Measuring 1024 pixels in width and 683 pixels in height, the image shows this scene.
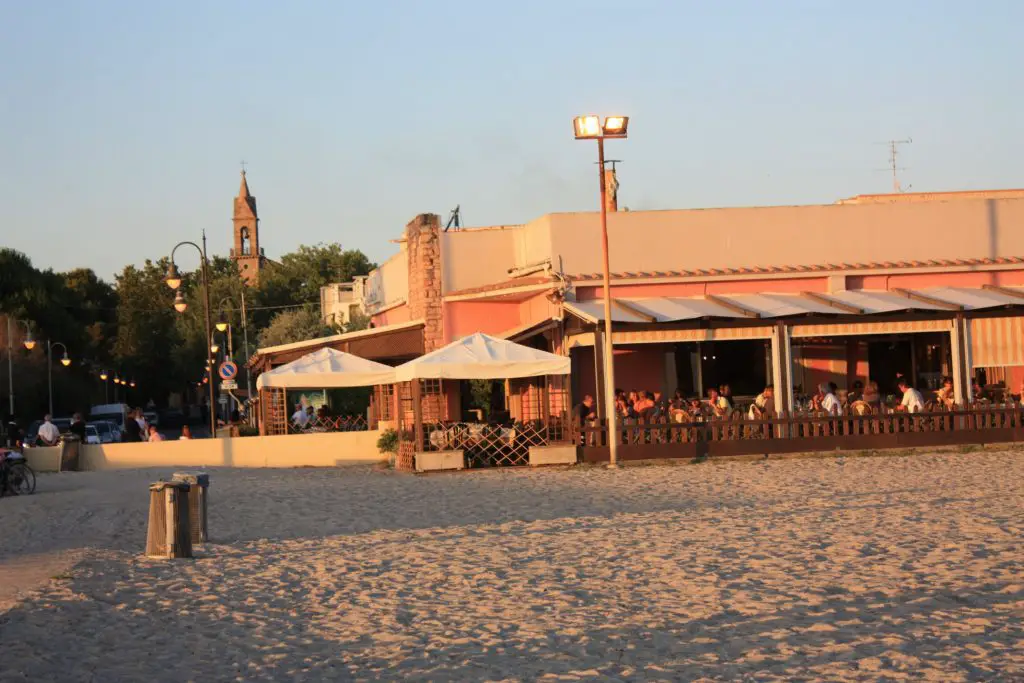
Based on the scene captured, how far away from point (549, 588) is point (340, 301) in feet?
221

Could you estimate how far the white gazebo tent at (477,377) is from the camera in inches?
969

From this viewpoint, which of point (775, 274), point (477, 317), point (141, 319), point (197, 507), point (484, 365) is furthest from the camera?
point (141, 319)

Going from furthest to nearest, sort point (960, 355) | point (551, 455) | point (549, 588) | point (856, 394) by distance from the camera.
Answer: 1. point (856, 394)
2. point (960, 355)
3. point (551, 455)
4. point (549, 588)

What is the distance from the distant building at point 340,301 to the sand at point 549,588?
168ft

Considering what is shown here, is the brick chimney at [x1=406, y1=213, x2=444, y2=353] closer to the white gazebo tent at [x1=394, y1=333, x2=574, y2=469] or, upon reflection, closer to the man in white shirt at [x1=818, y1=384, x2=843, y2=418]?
the white gazebo tent at [x1=394, y1=333, x2=574, y2=469]

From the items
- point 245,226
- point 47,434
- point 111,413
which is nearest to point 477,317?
point 47,434

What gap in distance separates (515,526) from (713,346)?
15.1 metres

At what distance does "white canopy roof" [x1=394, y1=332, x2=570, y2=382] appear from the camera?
967 inches

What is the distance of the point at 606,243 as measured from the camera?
81.8ft

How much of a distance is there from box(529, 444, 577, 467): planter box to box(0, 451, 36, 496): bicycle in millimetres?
9179

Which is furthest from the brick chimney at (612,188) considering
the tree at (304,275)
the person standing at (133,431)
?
the tree at (304,275)

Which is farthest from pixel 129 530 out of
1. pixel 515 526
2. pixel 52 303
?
pixel 52 303

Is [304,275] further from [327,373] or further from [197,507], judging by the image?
[197,507]

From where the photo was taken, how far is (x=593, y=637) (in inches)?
364
